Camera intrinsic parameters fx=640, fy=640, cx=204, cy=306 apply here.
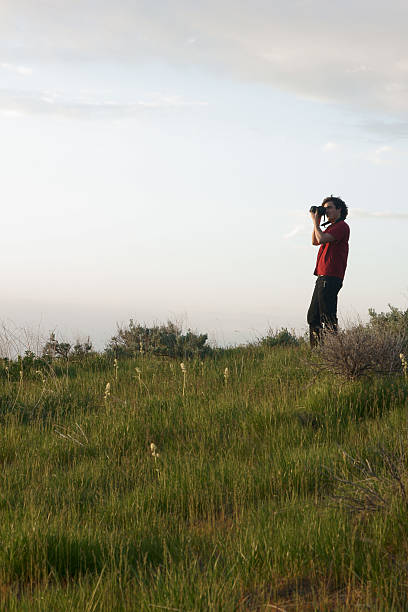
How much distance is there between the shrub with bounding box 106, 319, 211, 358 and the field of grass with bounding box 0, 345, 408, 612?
7.55 feet

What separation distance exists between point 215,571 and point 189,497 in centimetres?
145

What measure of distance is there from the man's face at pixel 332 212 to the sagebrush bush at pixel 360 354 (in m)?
2.90

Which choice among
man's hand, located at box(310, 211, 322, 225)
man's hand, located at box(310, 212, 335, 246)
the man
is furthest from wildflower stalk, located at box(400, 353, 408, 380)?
man's hand, located at box(310, 211, 322, 225)

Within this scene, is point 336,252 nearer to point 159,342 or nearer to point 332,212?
point 332,212

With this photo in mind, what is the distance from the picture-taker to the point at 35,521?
415 cm

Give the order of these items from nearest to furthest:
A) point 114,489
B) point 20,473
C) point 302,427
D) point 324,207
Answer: point 114,489 → point 20,473 → point 302,427 → point 324,207

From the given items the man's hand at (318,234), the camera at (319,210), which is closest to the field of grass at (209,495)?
the man's hand at (318,234)

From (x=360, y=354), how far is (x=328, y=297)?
2.73 m

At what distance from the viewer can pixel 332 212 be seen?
10227 mm

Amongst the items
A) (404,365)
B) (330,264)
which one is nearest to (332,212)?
(330,264)

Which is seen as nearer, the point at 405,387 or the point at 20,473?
the point at 20,473

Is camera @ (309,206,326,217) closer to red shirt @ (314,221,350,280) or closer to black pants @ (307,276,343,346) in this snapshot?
red shirt @ (314,221,350,280)

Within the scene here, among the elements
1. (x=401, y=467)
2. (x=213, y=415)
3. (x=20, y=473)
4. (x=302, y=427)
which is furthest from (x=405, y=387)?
(x=20, y=473)

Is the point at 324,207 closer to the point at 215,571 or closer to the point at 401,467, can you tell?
the point at 401,467
